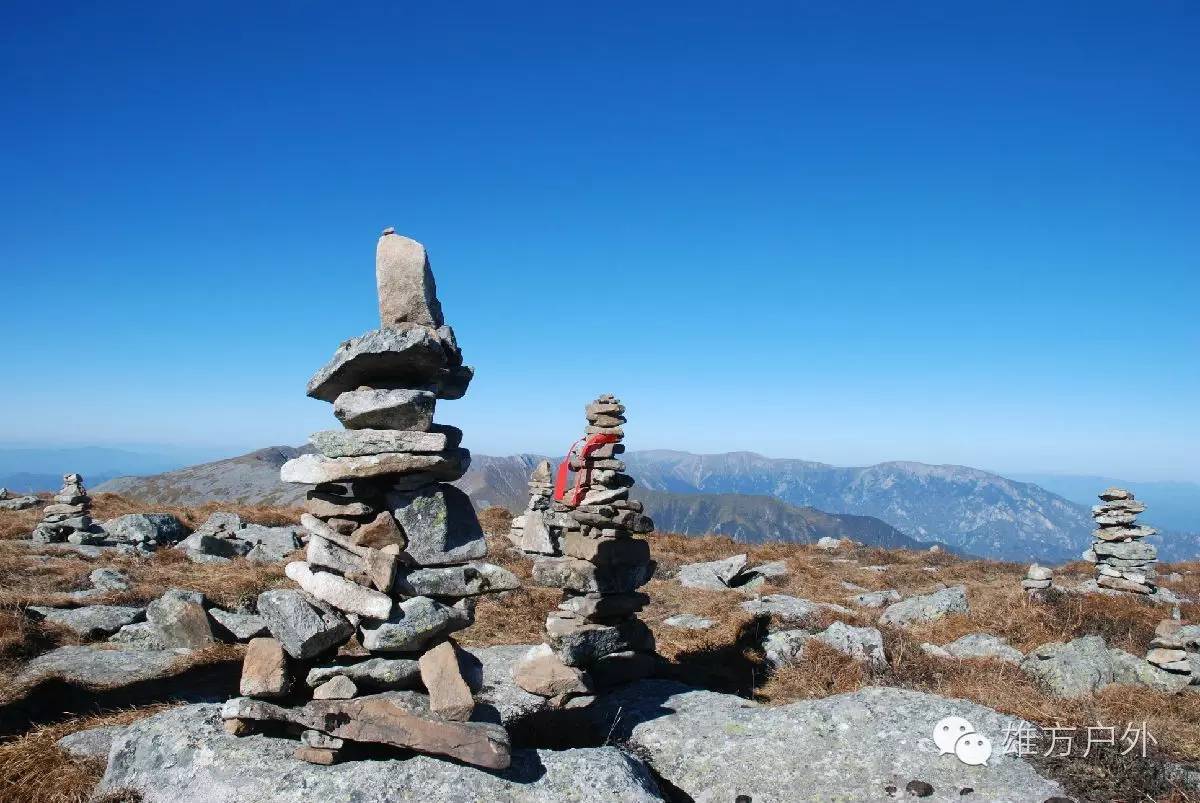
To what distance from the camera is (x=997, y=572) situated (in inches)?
1073

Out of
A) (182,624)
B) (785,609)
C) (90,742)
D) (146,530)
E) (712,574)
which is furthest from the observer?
(146,530)

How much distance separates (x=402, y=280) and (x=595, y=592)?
606 cm

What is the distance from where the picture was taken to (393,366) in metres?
7.32

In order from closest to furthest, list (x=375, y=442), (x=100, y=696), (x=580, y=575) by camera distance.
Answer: (x=375, y=442) → (x=100, y=696) → (x=580, y=575)

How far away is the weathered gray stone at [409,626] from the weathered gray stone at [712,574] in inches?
599

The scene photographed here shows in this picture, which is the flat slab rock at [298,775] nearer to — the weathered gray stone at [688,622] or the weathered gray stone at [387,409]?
the weathered gray stone at [387,409]

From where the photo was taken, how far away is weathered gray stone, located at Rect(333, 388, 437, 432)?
7.16m

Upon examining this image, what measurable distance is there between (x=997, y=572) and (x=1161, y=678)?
16784 millimetres

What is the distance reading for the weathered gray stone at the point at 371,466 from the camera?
707 centimetres

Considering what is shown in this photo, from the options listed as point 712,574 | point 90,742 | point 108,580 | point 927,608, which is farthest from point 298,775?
point 712,574

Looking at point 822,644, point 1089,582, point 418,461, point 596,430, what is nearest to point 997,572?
point 1089,582

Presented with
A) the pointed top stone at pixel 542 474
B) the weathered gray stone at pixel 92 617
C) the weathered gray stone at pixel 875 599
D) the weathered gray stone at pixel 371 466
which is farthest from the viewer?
the pointed top stone at pixel 542 474

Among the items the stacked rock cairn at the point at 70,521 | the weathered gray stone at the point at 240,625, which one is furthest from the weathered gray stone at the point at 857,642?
the stacked rock cairn at the point at 70,521

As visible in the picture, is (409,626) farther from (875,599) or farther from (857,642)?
(875,599)
